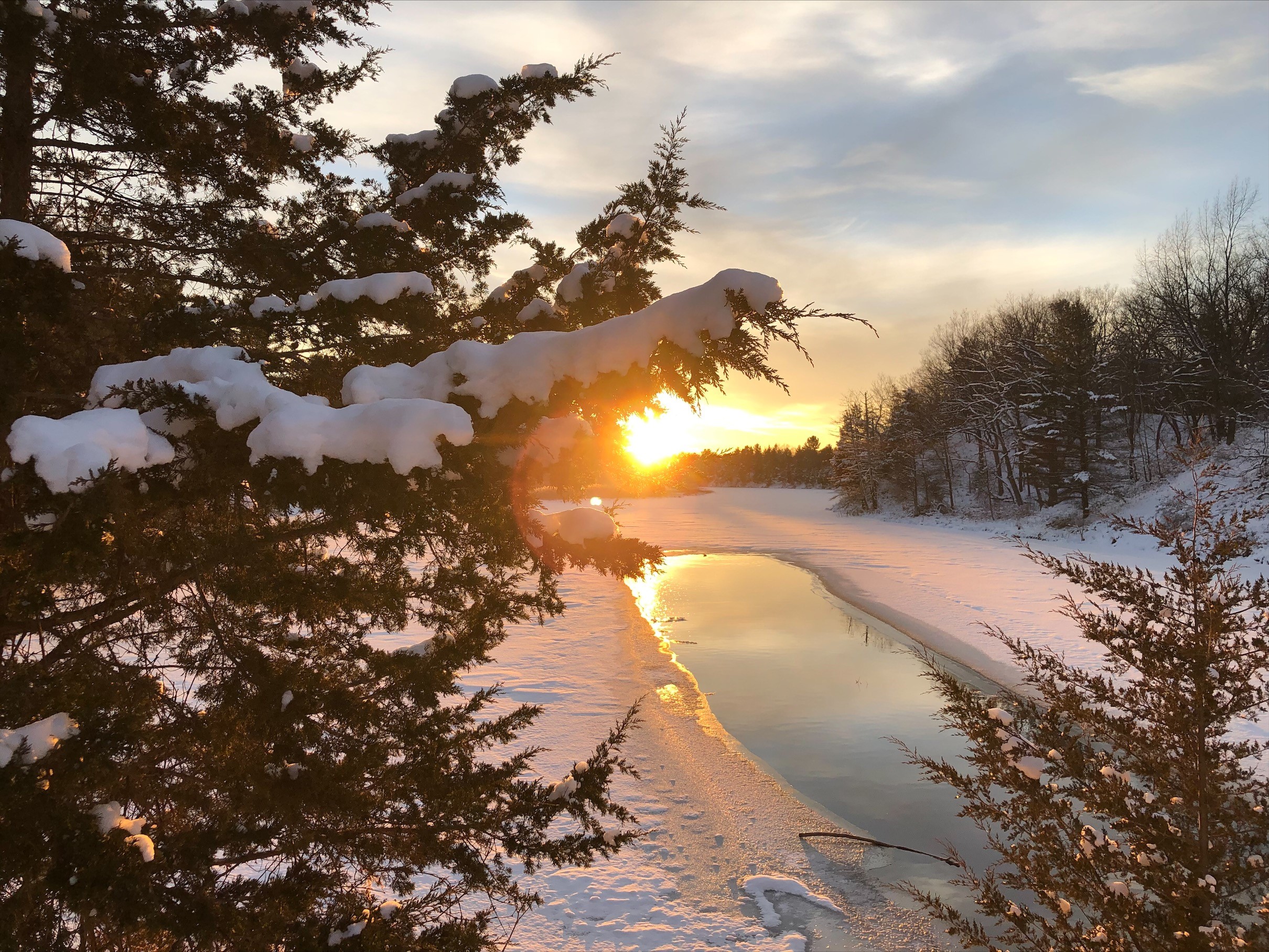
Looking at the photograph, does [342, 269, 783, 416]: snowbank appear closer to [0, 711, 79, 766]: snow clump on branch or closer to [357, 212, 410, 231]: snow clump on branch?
→ [0, 711, 79, 766]: snow clump on branch

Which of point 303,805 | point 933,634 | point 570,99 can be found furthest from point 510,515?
point 933,634

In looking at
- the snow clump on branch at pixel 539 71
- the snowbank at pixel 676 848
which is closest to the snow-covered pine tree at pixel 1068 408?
the snowbank at pixel 676 848

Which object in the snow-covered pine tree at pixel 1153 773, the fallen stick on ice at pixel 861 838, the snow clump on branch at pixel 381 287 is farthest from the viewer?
the fallen stick on ice at pixel 861 838

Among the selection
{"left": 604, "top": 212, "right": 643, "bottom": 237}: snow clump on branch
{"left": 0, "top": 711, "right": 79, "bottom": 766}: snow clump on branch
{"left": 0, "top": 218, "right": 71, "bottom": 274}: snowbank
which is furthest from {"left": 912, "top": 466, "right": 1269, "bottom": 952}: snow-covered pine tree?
{"left": 0, "top": 218, "right": 71, "bottom": 274}: snowbank

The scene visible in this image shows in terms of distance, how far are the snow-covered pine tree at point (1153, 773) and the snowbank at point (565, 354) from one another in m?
2.61

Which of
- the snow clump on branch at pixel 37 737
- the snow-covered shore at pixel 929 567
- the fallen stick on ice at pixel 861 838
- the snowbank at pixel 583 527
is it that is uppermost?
the snowbank at pixel 583 527

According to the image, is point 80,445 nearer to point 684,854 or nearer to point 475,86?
point 475,86

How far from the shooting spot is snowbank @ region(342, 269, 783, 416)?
2189mm

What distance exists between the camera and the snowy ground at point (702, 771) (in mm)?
5234

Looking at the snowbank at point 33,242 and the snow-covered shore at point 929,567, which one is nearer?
the snowbank at point 33,242

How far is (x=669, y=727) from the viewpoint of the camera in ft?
30.3

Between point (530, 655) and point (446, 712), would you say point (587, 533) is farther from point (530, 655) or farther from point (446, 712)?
point (530, 655)

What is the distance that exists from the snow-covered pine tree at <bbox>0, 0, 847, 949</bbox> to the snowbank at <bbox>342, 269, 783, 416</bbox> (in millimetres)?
13

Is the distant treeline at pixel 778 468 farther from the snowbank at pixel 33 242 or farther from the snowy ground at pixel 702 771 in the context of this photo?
the snowbank at pixel 33 242
